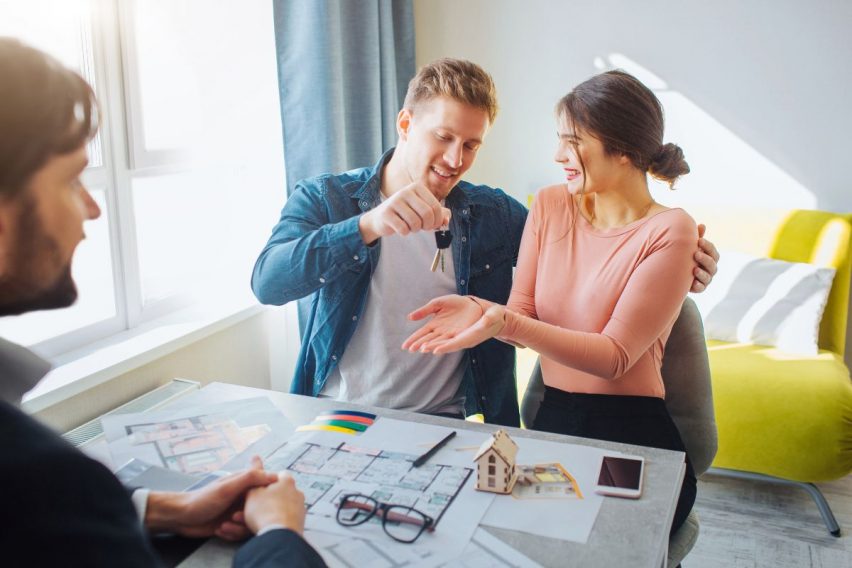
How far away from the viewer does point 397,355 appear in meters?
1.81

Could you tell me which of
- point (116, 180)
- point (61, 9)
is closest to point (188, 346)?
point (116, 180)

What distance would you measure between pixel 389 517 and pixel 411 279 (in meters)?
0.81

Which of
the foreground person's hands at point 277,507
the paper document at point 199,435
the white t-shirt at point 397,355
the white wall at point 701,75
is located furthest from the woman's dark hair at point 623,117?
the white wall at point 701,75

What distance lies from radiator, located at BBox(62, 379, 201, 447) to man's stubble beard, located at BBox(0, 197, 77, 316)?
2.80ft

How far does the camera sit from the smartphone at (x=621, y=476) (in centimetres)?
118

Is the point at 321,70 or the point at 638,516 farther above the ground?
the point at 321,70

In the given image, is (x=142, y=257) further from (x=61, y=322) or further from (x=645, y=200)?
(x=645, y=200)

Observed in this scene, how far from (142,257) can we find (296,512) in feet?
5.04

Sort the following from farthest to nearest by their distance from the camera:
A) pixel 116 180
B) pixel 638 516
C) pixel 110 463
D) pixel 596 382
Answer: pixel 116 180 → pixel 596 382 → pixel 110 463 → pixel 638 516

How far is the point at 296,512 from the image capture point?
1038 mm

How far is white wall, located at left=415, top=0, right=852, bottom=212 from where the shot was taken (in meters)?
3.20

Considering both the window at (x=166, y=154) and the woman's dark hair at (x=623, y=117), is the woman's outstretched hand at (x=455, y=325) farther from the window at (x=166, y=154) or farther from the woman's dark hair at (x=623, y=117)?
the window at (x=166, y=154)

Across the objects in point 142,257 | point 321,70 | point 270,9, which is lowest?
point 142,257

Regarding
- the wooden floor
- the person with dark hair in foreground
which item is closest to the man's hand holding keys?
the person with dark hair in foreground
